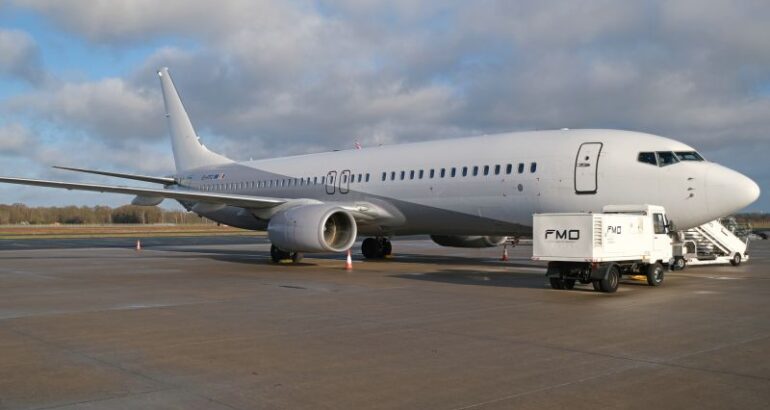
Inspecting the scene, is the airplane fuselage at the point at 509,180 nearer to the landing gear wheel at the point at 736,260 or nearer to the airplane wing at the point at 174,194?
the airplane wing at the point at 174,194

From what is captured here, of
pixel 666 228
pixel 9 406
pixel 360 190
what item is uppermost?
pixel 360 190

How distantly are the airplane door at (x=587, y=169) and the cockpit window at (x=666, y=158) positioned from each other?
4.37 ft

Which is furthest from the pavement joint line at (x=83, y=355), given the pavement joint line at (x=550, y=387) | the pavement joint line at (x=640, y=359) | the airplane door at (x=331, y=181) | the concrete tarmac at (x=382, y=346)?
the airplane door at (x=331, y=181)

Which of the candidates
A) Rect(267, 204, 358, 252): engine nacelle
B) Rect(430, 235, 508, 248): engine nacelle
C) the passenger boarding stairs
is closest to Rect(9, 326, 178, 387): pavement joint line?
Rect(267, 204, 358, 252): engine nacelle

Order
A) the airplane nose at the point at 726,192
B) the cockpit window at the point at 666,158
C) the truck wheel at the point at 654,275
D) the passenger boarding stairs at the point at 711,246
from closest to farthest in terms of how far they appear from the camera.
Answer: the truck wheel at the point at 654,275, the airplane nose at the point at 726,192, the cockpit window at the point at 666,158, the passenger boarding stairs at the point at 711,246

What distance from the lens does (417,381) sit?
18.7 ft

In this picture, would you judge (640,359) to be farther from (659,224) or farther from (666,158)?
(666,158)

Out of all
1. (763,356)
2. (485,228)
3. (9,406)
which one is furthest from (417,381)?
(485,228)

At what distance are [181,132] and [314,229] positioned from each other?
14.4 m

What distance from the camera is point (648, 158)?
15.3 m

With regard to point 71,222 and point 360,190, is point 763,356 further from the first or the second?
point 71,222

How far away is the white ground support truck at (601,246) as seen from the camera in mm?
12258

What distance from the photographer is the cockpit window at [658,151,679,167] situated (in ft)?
49.5

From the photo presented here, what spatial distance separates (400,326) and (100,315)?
432 centimetres
